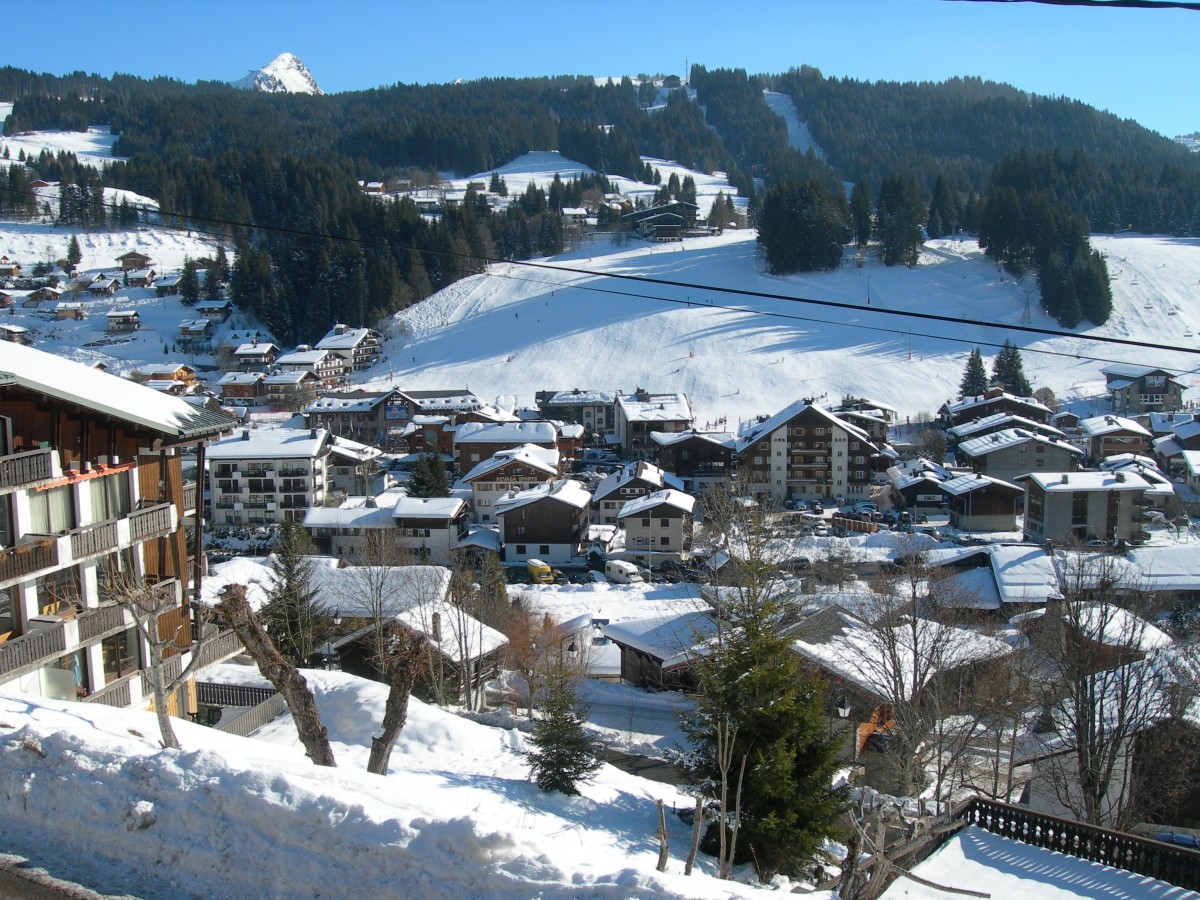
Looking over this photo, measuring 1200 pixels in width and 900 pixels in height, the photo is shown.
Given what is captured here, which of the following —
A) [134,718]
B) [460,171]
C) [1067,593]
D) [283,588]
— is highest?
[460,171]

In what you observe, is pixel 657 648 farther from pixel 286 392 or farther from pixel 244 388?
pixel 244 388

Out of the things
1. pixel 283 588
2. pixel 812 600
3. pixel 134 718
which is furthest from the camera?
pixel 812 600

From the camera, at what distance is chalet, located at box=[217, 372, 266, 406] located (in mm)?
47125

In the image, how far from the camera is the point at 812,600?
56.9 ft

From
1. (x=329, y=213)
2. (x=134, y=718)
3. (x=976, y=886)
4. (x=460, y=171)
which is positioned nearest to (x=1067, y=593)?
(x=976, y=886)

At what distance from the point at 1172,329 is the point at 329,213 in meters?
57.8

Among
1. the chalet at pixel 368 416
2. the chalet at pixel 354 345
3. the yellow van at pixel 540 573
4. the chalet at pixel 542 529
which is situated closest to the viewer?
the yellow van at pixel 540 573

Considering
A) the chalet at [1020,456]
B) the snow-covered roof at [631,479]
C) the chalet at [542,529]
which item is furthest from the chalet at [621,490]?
the chalet at [1020,456]

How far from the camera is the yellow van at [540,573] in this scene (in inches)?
933

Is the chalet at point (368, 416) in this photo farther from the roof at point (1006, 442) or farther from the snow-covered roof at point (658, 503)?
the roof at point (1006, 442)

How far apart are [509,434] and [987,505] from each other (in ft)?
54.3

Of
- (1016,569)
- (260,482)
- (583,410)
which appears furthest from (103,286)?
(1016,569)

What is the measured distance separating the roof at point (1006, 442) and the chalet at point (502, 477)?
15.1m

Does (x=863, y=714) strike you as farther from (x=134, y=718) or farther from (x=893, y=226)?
(x=893, y=226)
